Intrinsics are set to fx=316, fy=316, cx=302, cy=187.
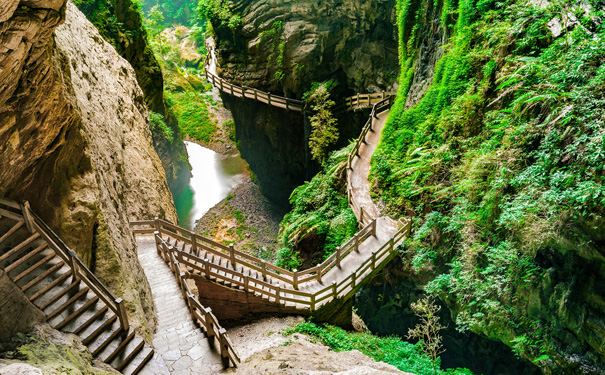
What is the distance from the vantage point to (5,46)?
4672 mm

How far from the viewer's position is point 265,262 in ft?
39.2

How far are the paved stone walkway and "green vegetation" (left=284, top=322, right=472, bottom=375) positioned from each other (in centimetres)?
334

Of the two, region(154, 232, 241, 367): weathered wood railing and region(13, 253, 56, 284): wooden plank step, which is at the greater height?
region(13, 253, 56, 284): wooden plank step

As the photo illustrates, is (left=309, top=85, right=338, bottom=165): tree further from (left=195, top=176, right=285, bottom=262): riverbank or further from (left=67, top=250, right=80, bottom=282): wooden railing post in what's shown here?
(left=67, top=250, right=80, bottom=282): wooden railing post

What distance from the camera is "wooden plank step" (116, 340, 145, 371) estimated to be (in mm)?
6117

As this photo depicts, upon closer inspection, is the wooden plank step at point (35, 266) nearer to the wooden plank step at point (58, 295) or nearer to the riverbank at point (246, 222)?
the wooden plank step at point (58, 295)

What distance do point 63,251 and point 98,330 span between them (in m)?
1.76

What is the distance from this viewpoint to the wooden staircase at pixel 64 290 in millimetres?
5695

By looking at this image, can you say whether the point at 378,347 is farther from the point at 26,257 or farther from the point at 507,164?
the point at 26,257

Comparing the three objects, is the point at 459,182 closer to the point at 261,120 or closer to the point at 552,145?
the point at 552,145

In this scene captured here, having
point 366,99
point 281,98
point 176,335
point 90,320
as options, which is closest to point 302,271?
point 176,335

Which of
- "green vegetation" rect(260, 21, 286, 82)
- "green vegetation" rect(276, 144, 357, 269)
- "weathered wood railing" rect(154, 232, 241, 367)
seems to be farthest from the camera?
"green vegetation" rect(260, 21, 286, 82)

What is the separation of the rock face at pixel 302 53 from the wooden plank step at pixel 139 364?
60.6 ft

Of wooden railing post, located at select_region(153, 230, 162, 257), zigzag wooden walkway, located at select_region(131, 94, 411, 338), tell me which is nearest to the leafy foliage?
zigzag wooden walkway, located at select_region(131, 94, 411, 338)
